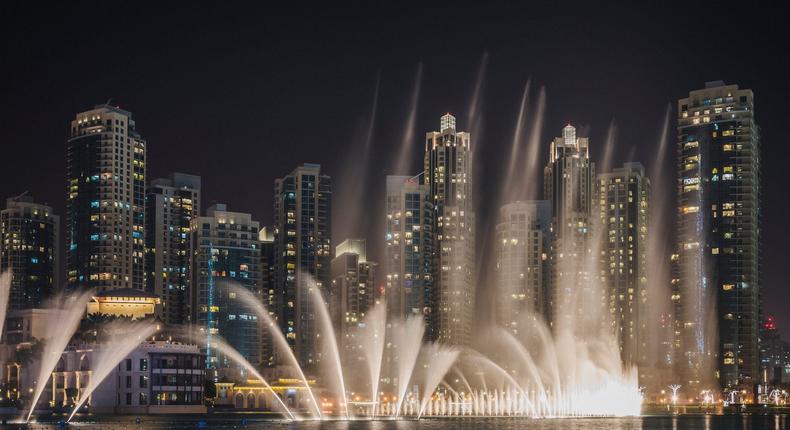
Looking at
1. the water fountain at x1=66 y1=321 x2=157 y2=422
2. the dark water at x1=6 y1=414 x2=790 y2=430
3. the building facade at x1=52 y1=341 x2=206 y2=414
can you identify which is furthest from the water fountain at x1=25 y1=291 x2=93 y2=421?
the dark water at x1=6 y1=414 x2=790 y2=430

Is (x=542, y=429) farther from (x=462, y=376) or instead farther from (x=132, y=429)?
(x=462, y=376)

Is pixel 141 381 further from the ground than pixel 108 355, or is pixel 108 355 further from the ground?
pixel 108 355

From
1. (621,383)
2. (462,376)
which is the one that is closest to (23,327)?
(462,376)

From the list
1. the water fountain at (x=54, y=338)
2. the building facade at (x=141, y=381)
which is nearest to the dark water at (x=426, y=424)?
the building facade at (x=141, y=381)

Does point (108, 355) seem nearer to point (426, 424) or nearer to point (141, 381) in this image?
point (141, 381)

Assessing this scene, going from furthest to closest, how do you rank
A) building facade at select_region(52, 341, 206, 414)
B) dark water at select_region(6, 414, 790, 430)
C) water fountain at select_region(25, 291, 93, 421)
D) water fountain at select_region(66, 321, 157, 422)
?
water fountain at select_region(25, 291, 93, 421), water fountain at select_region(66, 321, 157, 422), building facade at select_region(52, 341, 206, 414), dark water at select_region(6, 414, 790, 430)

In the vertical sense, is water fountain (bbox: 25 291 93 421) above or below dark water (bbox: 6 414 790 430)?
above

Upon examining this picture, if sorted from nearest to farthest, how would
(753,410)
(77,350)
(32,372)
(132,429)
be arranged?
(132,429) < (77,350) < (32,372) < (753,410)

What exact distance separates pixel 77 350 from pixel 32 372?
1493cm

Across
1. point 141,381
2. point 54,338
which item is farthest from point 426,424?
point 54,338

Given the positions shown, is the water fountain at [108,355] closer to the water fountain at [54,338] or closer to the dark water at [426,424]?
the water fountain at [54,338]

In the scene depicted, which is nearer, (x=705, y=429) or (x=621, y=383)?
(x=705, y=429)

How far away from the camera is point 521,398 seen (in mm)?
188125

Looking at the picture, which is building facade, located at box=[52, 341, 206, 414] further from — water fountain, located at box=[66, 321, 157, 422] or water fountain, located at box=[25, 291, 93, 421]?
water fountain, located at box=[25, 291, 93, 421]
